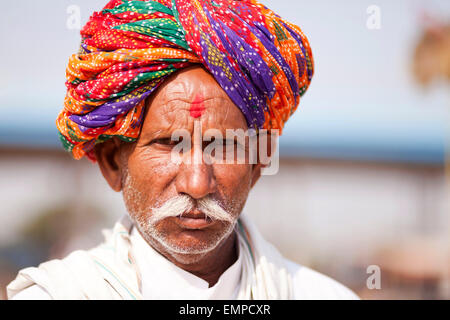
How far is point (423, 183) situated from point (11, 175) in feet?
30.5

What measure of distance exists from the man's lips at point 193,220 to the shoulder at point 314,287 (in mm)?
741

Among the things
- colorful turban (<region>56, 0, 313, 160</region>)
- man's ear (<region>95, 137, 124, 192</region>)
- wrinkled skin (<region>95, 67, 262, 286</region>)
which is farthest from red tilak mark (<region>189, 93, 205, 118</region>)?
man's ear (<region>95, 137, 124, 192</region>)

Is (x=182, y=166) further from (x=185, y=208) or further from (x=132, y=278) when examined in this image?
(x=132, y=278)

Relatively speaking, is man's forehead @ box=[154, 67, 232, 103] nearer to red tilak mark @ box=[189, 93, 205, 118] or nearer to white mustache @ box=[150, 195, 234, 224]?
red tilak mark @ box=[189, 93, 205, 118]

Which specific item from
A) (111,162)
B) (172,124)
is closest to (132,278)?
(111,162)

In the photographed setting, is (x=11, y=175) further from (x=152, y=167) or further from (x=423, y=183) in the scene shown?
(x=423, y=183)

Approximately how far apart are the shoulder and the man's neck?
38cm

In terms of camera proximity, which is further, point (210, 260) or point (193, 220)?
point (210, 260)

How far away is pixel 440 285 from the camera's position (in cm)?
895

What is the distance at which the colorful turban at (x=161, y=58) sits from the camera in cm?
167

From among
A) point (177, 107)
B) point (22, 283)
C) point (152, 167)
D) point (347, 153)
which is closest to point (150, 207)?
point (152, 167)

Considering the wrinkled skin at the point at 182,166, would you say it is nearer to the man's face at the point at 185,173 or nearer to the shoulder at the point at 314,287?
the man's face at the point at 185,173

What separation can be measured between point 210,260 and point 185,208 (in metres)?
0.39

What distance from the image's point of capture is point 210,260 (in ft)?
6.31
